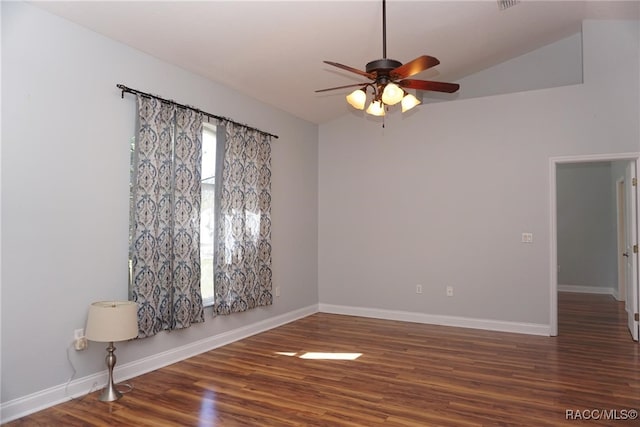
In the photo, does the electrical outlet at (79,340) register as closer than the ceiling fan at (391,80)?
No

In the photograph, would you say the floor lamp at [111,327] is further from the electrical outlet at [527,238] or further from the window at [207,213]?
the electrical outlet at [527,238]

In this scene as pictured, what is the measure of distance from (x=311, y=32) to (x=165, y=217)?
2159 millimetres

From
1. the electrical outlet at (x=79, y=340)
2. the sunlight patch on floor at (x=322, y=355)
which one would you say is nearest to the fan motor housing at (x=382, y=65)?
the sunlight patch on floor at (x=322, y=355)

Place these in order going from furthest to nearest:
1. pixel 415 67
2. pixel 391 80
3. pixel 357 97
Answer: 1. pixel 357 97
2. pixel 391 80
3. pixel 415 67

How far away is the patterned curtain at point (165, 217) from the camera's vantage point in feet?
12.4

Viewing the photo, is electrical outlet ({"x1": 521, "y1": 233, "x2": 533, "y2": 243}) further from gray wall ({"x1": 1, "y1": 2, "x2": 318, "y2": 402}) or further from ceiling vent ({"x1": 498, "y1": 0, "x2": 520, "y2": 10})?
gray wall ({"x1": 1, "y1": 2, "x2": 318, "y2": 402})

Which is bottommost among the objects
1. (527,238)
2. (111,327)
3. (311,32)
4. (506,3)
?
(111,327)

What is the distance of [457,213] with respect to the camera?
5.76 metres

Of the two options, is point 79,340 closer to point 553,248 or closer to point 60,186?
point 60,186

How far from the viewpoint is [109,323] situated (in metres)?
3.17

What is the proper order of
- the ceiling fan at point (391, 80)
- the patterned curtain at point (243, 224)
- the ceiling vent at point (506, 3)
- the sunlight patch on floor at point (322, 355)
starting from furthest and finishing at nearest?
the patterned curtain at point (243, 224) < the sunlight patch on floor at point (322, 355) < the ceiling vent at point (506, 3) < the ceiling fan at point (391, 80)

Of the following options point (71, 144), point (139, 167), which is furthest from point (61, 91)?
point (139, 167)

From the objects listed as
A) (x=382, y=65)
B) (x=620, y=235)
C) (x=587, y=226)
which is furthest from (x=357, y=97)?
(x=587, y=226)

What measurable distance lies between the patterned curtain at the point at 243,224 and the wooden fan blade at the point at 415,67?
2301 mm
